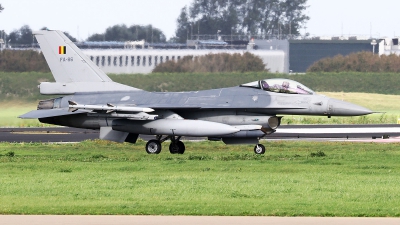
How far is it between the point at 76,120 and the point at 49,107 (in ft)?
3.72

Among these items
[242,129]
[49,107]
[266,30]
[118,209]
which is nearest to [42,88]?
[49,107]

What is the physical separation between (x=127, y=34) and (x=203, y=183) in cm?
5435

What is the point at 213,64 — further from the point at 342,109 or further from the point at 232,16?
the point at 342,109

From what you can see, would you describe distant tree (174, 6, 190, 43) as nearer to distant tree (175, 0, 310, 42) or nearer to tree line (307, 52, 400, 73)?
distant tree (175, 0, 310, 42)

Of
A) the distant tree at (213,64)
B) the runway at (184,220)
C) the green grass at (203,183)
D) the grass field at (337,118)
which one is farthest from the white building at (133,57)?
the runway at (184,220)

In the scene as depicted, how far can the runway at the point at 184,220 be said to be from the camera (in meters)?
12.2

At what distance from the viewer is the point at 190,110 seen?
2680cm

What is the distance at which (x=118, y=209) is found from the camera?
13672mm

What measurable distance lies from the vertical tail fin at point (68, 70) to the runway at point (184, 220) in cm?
1552

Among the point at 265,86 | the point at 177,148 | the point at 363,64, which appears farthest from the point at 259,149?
the point at 363,64

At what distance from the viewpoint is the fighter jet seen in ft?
84.7

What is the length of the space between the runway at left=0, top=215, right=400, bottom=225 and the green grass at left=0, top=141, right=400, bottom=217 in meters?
0.50

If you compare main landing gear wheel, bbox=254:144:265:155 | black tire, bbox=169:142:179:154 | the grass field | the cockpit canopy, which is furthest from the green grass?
the grass field

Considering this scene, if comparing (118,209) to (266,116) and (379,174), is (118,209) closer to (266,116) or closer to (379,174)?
(379,174)
